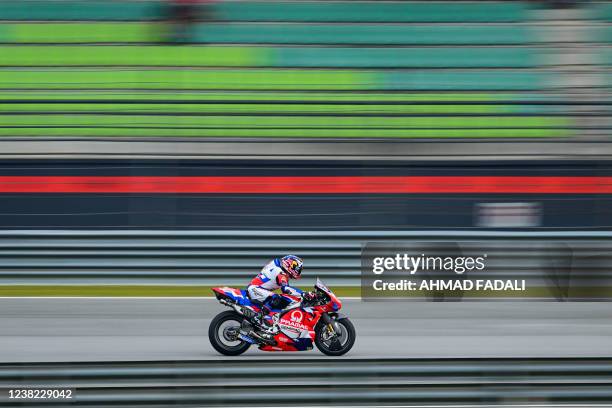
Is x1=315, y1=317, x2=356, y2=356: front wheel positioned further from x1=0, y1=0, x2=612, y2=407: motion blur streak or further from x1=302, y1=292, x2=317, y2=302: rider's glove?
x1=0, y1=0, x2=612, y2=407: motion blur streak

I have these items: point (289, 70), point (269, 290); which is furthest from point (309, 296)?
point (289, 70)

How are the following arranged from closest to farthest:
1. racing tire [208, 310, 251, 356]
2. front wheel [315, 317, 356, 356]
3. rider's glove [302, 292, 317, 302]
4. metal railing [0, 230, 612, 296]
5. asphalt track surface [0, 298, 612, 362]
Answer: rider's glove [302, 292, 317, 302], front wheel [315, 317, 356, 356], racing tire [208, 310, 251, 356], asphalt track surface [0, 298, 612, 362], metal railing [0, 230, 612, 296]

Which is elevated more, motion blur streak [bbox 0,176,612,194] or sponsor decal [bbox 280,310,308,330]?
motion blur streak [bbox 0,176,612,194]

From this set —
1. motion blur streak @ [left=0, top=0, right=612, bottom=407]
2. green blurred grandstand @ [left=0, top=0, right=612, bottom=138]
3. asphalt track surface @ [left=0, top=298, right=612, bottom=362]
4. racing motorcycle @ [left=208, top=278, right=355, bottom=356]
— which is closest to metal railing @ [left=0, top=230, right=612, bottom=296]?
motion blur streak @ [left=0, top=0, right=612, bottom=407]

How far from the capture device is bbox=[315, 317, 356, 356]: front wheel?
8219mm

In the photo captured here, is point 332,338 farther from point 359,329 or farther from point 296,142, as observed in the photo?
point 296,142

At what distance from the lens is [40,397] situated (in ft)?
17.5

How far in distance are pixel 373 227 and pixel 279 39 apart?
3.47 m

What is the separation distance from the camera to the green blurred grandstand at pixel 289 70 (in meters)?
14.9

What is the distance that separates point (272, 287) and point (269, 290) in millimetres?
104

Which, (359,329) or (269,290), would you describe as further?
(359,329)

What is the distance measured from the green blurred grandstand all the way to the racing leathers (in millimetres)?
6862

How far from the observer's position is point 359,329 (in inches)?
410

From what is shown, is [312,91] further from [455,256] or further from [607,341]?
[607,341]
